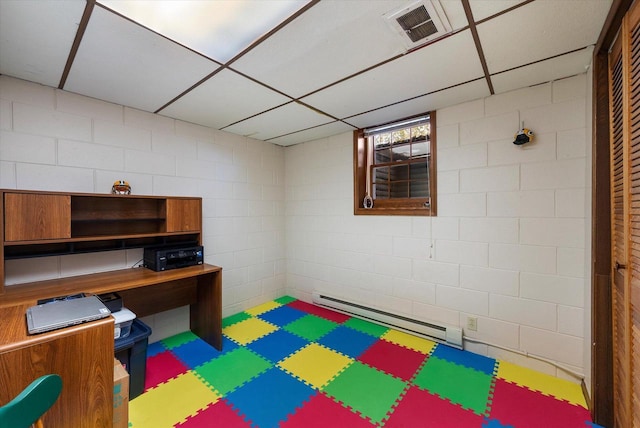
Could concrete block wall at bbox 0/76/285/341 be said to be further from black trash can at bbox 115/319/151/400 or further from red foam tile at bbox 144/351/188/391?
black trash can at bbox 115/319/151/400

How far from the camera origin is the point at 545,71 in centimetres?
201

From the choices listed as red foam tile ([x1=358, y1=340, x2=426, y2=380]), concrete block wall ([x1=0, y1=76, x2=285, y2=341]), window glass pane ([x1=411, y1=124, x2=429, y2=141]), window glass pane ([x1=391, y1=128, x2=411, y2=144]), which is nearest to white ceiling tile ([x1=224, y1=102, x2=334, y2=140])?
concrete block wall ([x1=0, y1=76, x2=285, y2=341])

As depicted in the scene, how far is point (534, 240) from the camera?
226 cm

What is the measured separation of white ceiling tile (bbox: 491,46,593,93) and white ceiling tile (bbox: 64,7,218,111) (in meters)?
2.25

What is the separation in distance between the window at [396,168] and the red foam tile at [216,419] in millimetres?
2363

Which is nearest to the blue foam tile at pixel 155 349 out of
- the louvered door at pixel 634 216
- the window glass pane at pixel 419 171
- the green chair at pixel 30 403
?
the green chair at pixel 30 403

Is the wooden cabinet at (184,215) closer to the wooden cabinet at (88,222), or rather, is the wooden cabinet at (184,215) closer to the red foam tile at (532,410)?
the wooden cabinet at (88,222)

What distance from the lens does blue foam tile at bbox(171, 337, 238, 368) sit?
245cm

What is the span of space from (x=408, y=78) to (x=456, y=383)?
7.98 ft

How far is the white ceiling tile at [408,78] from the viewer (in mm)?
1755

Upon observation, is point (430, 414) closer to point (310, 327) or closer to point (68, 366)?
point (310, 327)

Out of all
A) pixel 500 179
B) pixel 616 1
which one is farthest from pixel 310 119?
pixel 616 1

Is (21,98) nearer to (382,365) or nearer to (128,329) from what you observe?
(128,329)

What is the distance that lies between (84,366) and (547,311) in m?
3.13
